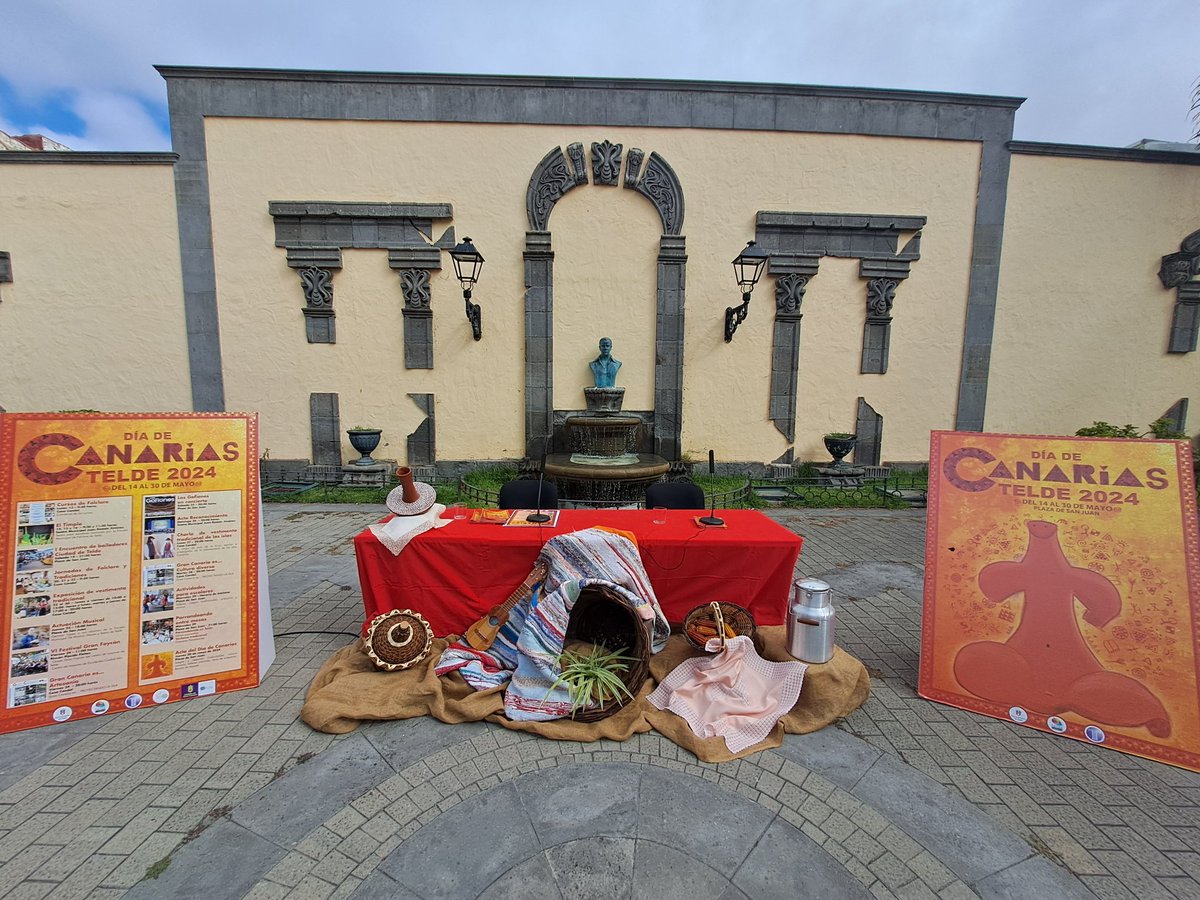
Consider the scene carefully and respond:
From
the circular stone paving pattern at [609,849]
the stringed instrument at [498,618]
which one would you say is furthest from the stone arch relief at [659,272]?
the circular stone paving pattern at [609,849]

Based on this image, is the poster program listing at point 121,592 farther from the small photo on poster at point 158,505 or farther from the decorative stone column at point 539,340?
the decorative stone column at point 539,340

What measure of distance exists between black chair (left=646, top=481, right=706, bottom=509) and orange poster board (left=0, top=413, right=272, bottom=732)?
3001mm

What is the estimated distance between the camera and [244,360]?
27.5 feet

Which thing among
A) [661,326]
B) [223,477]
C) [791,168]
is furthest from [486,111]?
[223,477]

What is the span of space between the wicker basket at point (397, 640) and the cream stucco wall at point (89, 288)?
27.5 feet

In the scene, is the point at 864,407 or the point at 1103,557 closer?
the point at 1103,557

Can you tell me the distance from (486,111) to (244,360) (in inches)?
233

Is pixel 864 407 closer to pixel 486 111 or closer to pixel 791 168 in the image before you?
pixel 791 168

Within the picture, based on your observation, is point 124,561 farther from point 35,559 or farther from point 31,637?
point 31,637

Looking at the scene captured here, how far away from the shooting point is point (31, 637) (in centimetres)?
235

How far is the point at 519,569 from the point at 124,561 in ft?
6.68

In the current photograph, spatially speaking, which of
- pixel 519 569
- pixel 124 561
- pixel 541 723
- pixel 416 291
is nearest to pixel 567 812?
pixel 541 723

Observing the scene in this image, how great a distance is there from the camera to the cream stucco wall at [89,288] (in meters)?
7.91

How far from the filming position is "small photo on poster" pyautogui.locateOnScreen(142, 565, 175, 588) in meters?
2.54
